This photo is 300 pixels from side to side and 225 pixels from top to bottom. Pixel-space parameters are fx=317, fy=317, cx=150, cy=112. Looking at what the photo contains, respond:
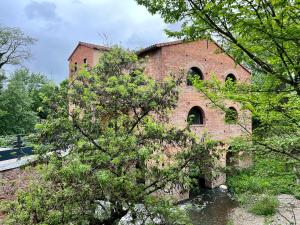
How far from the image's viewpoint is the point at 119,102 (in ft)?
22.6

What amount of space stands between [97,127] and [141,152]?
1.42 metres

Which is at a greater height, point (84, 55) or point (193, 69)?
point (84, 55)

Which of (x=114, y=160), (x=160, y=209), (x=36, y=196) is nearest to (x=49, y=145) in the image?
(x=36, y=196)

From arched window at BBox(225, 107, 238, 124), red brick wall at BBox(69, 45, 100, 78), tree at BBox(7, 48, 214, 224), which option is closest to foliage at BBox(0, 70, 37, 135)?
red brick wall at BBox(69, 45, 100, 78)

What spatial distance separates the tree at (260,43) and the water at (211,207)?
9.03 metres

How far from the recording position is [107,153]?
6.15 meters

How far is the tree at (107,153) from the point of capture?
5812 millimetres

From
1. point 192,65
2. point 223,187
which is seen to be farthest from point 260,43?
point 223,187

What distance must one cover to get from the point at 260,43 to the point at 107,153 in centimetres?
350

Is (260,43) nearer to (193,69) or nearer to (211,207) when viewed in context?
(211,207)

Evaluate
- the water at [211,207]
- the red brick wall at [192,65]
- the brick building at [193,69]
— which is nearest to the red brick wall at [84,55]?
the brick building at [193,69]

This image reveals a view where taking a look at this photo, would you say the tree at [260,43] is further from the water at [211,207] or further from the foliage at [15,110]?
the foliage at [15,110]

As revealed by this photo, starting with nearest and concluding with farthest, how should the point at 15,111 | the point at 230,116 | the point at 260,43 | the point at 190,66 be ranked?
the point at 260,43 → the point at 230,116 → the point at 190,66 → the point at 15,111

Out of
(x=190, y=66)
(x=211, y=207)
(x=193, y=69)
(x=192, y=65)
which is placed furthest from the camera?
(x=193, y=69)
